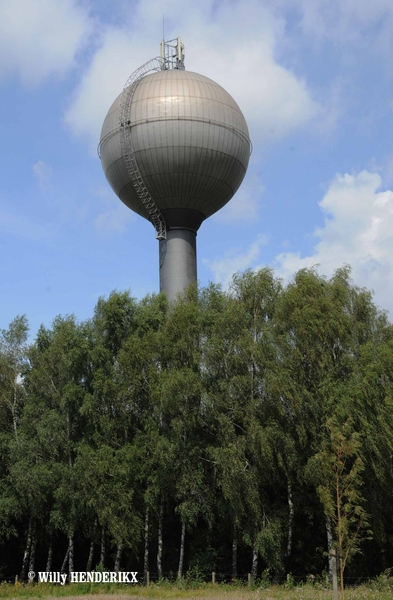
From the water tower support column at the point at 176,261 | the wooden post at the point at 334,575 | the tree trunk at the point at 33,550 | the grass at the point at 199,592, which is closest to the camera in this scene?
the wooden post at the point at 334,575

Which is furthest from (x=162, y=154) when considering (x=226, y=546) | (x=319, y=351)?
(x=226, y=546)

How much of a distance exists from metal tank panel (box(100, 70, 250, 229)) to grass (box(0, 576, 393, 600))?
20.2m

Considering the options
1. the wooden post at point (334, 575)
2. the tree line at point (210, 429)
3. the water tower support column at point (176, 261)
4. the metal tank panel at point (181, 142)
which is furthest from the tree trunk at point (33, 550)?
the metal tank panel at point (181, 142)

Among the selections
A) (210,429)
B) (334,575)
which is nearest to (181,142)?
(210,429)

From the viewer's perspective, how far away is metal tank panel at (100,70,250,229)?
1329 inches

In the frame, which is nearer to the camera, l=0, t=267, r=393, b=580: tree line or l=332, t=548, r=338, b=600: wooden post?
l=332, t=548, r=338, b=600: wooden post

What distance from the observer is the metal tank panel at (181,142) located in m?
33.8

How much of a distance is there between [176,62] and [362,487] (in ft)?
89.6

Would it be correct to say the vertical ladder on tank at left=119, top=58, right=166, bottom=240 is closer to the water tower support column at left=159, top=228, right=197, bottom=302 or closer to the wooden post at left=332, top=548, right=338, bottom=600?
the water tower support column at left=159, top=228, right=197, bottom=302

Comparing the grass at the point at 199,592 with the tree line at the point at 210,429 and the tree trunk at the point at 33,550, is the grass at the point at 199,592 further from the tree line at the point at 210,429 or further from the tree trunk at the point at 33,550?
the tree trunk at the point at 33,550

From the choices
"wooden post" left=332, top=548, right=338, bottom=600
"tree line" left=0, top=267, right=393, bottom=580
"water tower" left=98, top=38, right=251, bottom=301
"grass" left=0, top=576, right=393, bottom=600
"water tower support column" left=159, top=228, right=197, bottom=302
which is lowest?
"grass" left=0, top=576, right=393, bottom=600

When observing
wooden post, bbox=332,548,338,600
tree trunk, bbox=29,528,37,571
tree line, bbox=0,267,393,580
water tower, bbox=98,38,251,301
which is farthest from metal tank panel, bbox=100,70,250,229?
wooden post, bbox=332,548,338,600

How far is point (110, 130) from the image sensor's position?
3553 cm

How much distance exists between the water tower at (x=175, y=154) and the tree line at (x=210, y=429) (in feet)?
24.5
